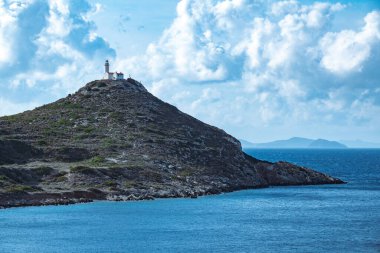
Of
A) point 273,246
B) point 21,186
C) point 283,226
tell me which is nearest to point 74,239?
point 273,246

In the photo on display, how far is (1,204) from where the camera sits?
343 ft

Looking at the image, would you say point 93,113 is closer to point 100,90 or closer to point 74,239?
point 100,90

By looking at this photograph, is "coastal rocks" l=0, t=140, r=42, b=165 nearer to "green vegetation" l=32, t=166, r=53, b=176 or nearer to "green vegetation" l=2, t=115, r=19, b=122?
"green vegetation" l=32, t=166, r=53, b=176

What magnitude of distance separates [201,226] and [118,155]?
5487 centimetres

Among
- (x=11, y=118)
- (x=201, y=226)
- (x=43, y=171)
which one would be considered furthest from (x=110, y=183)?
(x=11, y=118)

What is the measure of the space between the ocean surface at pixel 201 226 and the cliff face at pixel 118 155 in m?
8.21

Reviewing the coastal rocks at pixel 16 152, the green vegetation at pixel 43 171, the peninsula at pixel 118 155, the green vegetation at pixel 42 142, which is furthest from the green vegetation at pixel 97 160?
the green vegetation at pixel 42 142

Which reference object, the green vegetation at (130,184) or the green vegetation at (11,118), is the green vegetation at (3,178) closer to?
the green vegetation at (130,184)

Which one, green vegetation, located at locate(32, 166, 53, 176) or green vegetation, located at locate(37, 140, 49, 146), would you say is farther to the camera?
green vegetation, located at locate(37, 140, 49, 146)

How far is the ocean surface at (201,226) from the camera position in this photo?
75000 mm

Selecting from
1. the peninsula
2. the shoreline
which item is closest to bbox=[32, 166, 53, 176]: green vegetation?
the peninsula

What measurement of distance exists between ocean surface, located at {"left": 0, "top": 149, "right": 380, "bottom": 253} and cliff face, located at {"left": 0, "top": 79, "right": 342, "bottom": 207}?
26.9ft

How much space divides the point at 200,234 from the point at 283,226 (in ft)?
44.4

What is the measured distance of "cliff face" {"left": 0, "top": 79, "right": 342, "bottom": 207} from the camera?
120625 millimetres
